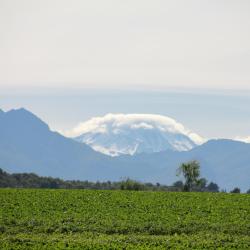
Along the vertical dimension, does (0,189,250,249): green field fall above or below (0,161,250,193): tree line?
below

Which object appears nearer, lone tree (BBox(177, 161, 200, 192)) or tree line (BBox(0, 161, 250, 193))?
tree line (BBox(0, 161, 250, 193))

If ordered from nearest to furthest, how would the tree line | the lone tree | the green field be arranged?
the green field < the tree line < the lone tree

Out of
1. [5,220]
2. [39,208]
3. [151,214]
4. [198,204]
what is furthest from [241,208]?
[5,220]

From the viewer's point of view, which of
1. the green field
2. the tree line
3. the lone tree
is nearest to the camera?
the green field

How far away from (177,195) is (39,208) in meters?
17.4

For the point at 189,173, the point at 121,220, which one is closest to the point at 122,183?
the point at 189,173

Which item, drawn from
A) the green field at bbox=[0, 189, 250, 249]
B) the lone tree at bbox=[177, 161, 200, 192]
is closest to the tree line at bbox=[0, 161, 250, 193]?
the lone tree at bbox=[177, 161, 200, 192]

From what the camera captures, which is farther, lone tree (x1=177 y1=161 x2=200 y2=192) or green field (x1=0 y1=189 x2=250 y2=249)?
lone tree (x1=177 y1=161 x2=200 y2=192)

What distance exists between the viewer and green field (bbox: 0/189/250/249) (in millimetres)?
36750

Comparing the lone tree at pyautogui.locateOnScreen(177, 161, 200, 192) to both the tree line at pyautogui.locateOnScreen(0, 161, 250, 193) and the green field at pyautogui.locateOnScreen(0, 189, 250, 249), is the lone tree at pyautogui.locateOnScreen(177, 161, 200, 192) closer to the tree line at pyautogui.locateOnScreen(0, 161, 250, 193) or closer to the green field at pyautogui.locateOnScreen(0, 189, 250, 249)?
the tree line at pyautogui.locateOnScreen(0, 161, 250, 193)

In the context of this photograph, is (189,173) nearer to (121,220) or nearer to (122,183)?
(122,183)

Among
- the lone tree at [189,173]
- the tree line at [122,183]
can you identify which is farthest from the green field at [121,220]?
the lone tree at [189,173]

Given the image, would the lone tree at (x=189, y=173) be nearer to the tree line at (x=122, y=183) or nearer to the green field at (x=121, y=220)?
the tree line at (x=122, y=183)

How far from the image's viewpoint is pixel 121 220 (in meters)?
46.6
